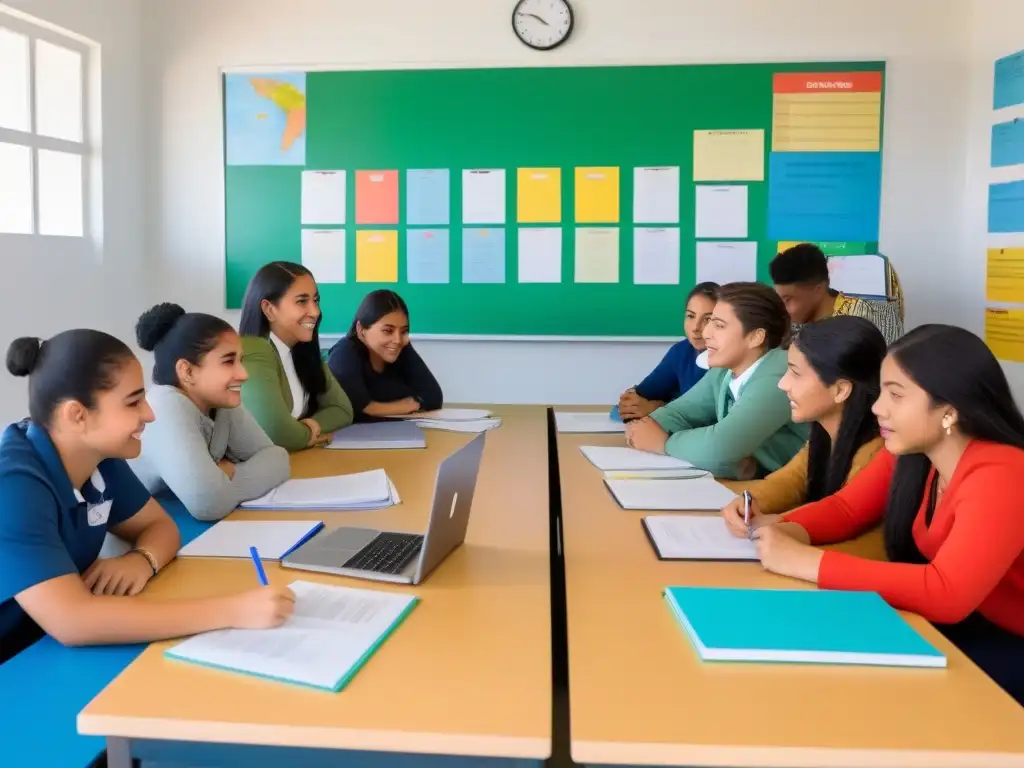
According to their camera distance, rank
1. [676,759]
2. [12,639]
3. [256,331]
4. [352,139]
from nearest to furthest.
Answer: [676,759] → [12,639] → [256,331] → [352,139]

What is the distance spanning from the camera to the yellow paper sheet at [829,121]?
4051 mm

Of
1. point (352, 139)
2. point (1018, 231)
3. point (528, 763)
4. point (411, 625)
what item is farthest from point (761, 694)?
point (352, 139)

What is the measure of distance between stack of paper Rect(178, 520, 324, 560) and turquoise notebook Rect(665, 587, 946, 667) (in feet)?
2.25

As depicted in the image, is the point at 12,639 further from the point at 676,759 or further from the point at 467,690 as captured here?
the point at 676,759

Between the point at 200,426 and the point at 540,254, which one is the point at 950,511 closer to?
the point at 200,426

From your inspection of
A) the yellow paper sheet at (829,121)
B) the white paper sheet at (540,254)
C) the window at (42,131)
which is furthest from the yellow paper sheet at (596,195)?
the window at (42,131)

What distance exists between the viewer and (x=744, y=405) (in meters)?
2.29

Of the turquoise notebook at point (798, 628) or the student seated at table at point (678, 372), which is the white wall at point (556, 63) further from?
the turquoise notebook at point (798, 628)

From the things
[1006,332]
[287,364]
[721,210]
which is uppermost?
[721,210]

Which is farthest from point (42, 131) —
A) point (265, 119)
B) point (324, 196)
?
point (324, 196)

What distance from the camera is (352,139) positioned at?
429 centimetres

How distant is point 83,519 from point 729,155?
11.4 ft

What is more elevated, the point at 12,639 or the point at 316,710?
the point at 316,710

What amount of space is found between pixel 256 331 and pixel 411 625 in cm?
171
